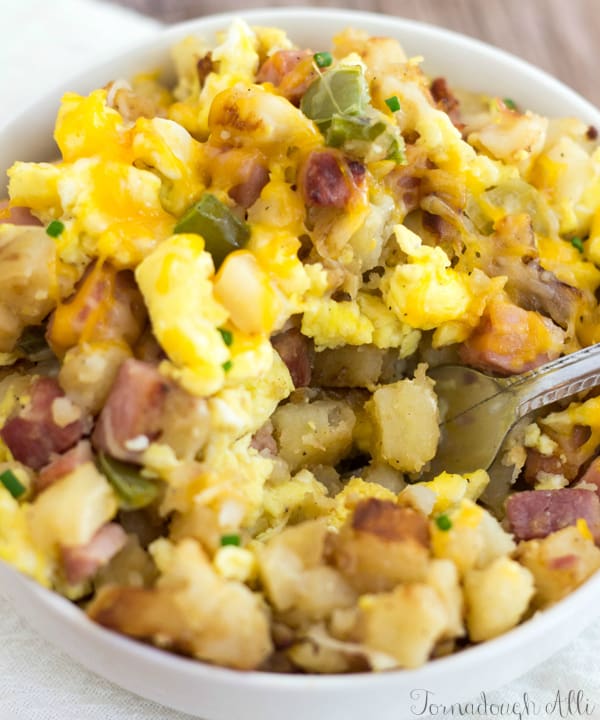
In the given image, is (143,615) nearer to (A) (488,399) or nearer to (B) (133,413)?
(B) (133,413)

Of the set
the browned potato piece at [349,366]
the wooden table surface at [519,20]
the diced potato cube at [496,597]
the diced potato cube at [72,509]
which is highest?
the diced potato cube at [72,509]

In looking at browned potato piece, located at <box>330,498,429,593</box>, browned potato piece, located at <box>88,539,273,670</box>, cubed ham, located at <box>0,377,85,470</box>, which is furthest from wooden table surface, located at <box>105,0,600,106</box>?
browned potato piece, located at <box>88,539,273,670</box>

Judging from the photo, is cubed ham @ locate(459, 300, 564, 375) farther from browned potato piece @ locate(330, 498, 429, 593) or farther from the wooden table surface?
the wooden table surface

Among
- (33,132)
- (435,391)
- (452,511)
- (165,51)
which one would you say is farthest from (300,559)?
(165,51)

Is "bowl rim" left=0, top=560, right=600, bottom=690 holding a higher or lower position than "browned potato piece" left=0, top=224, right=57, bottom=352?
lower

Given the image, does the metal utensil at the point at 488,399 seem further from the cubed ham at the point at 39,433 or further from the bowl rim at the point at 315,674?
the cubed ham at the point at 39,433

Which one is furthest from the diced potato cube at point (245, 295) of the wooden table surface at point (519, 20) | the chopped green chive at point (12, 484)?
the wooden table surface at point (519, 20)
